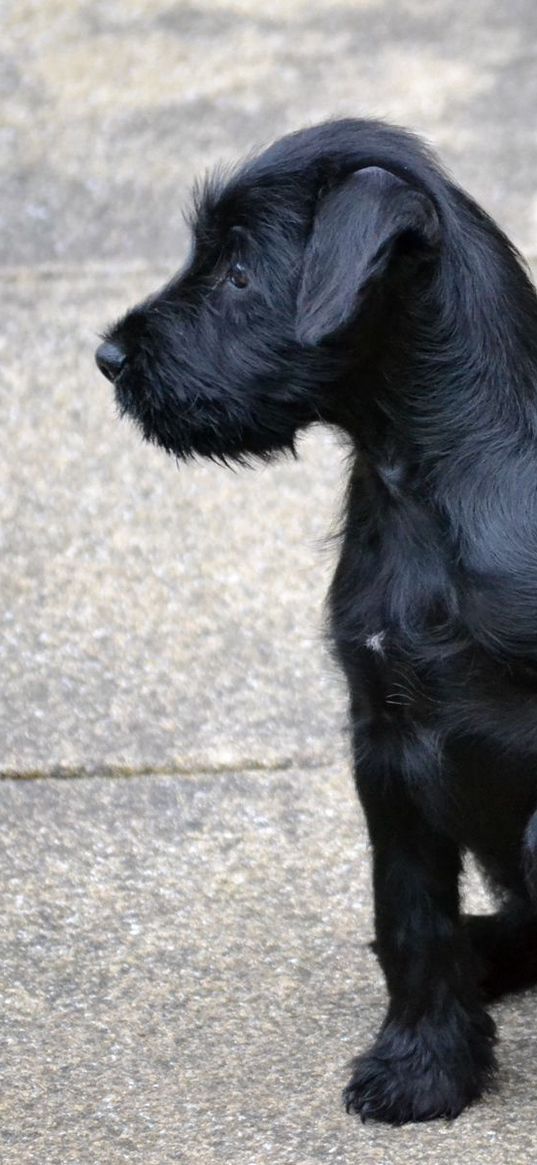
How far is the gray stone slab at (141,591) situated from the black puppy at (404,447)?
1.14 meters

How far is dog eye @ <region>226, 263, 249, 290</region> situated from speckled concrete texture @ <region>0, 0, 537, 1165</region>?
1548 mm

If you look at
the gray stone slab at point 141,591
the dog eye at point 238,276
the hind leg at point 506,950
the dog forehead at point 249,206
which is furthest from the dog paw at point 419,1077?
the dog forehead at point 249,206

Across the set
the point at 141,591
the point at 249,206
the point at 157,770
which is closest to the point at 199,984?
the point at 157,770

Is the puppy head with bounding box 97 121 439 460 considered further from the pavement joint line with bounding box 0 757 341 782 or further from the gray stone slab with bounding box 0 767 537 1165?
the pavement joint line with bounding box 0 757 341 782

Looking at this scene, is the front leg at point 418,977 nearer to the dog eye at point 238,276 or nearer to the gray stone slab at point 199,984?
the gray stone slab at point 199,984

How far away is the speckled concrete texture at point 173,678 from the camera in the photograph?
353 cm

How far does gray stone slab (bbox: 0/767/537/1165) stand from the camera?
11.0ft

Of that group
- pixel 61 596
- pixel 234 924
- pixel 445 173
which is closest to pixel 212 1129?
pixel 234 924

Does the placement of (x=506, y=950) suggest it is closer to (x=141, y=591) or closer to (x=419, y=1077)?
(x=419, y=1077)

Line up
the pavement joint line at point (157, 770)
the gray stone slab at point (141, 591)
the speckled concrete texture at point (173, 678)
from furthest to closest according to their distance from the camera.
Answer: the gray stone slab at point (141, 591)
the pavement joint line at point (157, 770)
the speckled concrete texture at point (173, 678)

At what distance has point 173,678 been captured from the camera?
17.0ft

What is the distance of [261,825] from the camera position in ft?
14.7

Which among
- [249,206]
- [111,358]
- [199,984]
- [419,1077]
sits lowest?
[199,984]

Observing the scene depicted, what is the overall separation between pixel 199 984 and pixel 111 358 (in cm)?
142
